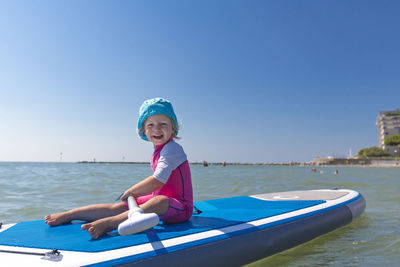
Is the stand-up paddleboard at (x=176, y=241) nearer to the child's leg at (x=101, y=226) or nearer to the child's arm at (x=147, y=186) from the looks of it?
the child's leg at (x=101, y=226)

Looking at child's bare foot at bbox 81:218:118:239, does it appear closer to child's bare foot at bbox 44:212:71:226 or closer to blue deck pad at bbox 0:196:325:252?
blue deck pad at bbox 0:196:325:252

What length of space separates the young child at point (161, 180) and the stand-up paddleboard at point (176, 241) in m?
0.11

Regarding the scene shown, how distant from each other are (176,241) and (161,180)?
1.66 ft

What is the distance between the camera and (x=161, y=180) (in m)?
2.24

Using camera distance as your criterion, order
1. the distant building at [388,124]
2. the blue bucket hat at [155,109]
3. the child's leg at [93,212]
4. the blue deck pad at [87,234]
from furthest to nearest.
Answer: the distant building at [388,124], the child's leg at [93,212], the blue bucket hat at [155,109], the blue deck pad at [87,234]

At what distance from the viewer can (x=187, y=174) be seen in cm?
248

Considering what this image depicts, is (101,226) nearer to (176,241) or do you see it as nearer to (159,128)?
(176,241)

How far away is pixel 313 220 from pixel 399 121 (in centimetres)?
9802

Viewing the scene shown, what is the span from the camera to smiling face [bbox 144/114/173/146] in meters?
2.41

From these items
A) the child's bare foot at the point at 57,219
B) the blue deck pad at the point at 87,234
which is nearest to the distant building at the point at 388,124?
the blue deck pad at the point at 87,234

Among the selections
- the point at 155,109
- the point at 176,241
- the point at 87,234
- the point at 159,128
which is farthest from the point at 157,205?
the point at 155,109

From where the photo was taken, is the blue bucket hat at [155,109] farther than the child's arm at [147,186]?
Yes

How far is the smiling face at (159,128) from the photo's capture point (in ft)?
7.92

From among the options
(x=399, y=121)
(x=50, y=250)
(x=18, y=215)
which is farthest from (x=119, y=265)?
(x=399, y=121)
